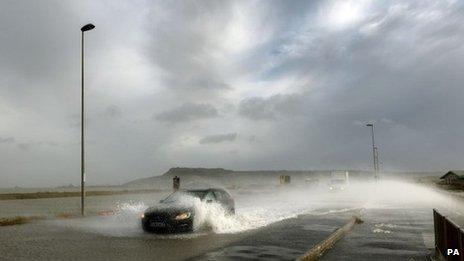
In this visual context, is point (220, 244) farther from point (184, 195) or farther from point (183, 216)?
point (184, 195)

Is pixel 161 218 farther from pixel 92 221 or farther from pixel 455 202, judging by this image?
pixel 455 202

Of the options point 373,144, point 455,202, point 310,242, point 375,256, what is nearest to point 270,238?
point 310,242

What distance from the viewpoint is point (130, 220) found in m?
20.8

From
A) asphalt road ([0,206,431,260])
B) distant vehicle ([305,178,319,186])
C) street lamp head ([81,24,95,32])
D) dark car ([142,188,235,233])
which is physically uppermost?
street lamp head ([81,24,95,32])

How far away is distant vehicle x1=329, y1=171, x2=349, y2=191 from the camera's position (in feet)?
201

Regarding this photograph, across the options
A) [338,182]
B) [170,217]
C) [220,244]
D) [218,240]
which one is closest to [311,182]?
[338,182]

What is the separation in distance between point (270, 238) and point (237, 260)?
3.96 meters

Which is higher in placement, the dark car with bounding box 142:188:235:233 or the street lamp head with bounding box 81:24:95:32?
the street lamp head with bounding box 81:24:95:32

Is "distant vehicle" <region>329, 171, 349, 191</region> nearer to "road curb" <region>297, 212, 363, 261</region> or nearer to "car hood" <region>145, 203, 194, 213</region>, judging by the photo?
"road curb" <region>297, 212, 363, 261</region>

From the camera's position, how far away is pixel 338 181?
62281mm

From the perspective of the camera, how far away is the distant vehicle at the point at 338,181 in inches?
2415

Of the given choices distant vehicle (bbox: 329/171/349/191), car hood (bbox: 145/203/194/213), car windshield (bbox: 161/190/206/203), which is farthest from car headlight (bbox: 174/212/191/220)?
distant vehicle (bbox: 329/171/349/191)

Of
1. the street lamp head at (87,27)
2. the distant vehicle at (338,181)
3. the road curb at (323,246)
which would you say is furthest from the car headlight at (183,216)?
the distant vehicle at (338,181)

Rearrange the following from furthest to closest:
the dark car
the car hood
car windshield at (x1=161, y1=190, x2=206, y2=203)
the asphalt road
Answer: car windshield at (x1=161, y1=190, x2=206, y2=203), the car hood, the dark car, the asphalt road
